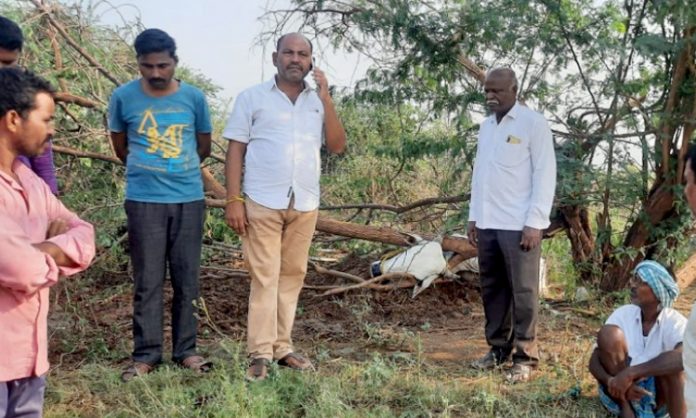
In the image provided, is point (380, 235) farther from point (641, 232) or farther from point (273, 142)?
point (273, 142)

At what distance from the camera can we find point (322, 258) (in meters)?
6.20

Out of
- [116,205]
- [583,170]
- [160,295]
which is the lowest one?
[160,295]

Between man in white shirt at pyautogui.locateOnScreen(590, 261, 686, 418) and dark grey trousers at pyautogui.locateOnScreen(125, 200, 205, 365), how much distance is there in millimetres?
2053

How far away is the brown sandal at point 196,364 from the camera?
3.68 m

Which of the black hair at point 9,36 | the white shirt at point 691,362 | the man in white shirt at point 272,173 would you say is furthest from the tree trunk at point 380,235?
the white shirt at point 691,362

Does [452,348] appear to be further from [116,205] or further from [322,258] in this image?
[116,205]

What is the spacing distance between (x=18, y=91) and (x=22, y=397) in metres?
0.87

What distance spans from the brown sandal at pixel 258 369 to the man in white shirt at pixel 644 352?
1.58 m

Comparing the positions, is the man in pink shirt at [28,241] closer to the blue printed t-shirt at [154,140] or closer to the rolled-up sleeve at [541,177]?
the blue printed t-shirt at [154,140]

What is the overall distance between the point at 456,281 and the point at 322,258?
1.23 m

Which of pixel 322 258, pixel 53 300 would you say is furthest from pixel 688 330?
pixel 322 258

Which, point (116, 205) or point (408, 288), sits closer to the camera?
point (116, 205)

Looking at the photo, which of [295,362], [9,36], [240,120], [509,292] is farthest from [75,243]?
[509,292]

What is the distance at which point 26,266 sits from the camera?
1.83 metres
